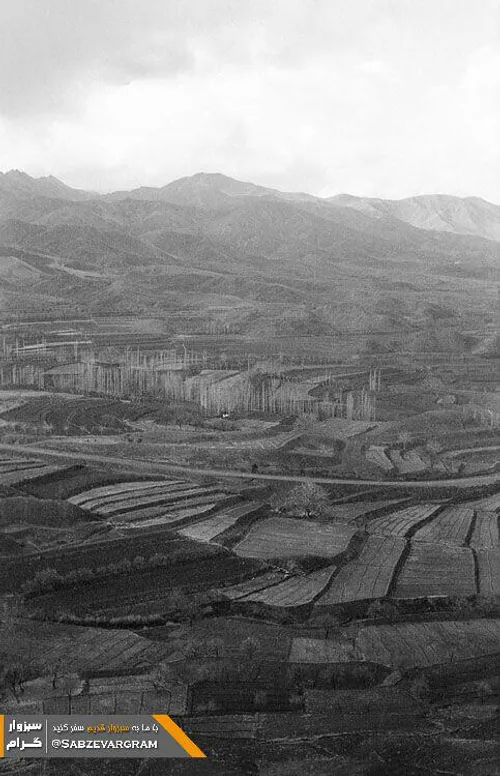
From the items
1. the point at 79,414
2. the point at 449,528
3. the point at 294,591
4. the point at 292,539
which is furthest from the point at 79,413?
the point at 294,591

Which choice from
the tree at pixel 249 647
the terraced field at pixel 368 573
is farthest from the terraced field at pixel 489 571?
the tree at pixel 249 647

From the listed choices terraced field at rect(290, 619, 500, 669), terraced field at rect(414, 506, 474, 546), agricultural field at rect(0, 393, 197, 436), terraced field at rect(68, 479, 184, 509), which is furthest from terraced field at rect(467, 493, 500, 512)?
agricultural field at rect(0, 393, 197, 436)

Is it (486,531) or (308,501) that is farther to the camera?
(308,501)

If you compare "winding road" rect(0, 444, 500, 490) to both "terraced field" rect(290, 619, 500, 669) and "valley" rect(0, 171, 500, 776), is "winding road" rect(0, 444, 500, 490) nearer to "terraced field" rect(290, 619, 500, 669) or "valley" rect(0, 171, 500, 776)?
"valley" rect(0, 171, 500, 776)

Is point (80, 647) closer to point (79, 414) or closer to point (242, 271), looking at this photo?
point (79, 414)

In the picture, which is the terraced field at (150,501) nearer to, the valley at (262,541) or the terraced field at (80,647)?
the valley at (262,541)
